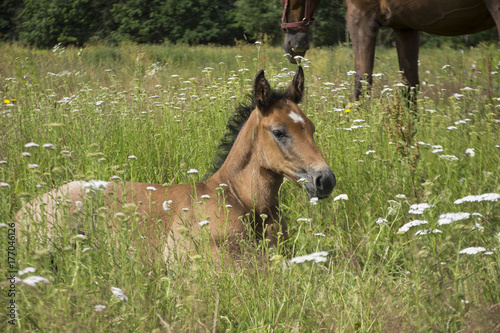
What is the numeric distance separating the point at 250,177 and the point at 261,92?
626mm

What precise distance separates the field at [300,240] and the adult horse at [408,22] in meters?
0.77

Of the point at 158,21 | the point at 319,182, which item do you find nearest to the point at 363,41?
the point at 319,182

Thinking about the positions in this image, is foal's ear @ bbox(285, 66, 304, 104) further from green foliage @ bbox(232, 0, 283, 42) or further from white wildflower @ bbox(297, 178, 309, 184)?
green foliage @ bbox(232, 0, 283, 42)

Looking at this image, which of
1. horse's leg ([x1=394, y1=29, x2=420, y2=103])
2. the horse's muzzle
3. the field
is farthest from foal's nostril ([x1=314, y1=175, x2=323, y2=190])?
the horse's muzzle

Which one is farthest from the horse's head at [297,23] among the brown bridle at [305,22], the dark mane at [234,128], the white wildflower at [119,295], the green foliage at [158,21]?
the green foliage at [158,21]

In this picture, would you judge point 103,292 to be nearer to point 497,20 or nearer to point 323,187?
point 323,187

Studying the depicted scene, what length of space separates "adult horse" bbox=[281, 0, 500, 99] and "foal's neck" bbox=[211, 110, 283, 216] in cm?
290

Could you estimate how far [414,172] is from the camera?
4.08 m

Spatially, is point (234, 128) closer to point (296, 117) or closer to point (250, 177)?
point (250, 177)

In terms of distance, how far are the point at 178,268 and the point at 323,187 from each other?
1.19m

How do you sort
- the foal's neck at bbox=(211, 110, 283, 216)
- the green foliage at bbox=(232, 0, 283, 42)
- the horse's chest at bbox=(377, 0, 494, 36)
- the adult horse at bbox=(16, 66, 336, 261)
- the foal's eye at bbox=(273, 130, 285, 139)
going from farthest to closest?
the green foliage at bbox=(232, 0, 283, 42)
the horse's chest at bbox=(377, 0, 494, 36)
the foal's neck at bbox=(211, 110, 283, 216)
the foal's eye at bbox=(273, 130, 285, 139)
the adult horse at bbox=(16, 66, 336, 261)

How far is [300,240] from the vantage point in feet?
12.2

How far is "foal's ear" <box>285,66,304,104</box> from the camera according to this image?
4219mm

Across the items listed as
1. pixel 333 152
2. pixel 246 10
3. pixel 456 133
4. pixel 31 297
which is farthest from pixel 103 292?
pixel 246 10
